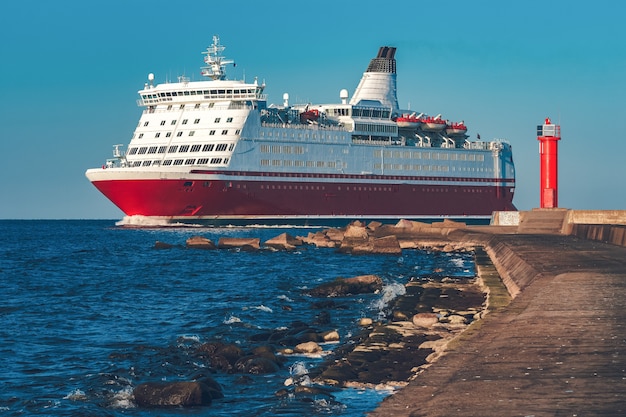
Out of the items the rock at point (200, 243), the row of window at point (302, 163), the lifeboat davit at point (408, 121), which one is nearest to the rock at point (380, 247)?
the rock at point (200, 243)

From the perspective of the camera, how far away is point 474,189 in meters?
82.3

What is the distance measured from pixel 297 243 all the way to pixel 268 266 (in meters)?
11.8

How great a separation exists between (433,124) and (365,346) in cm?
6908

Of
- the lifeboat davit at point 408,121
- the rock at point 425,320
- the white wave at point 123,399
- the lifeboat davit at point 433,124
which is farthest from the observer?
the lifeboat davit at point 433,124

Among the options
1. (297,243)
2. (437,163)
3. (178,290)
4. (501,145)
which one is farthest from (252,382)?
(501,145)

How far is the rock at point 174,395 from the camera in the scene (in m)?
10.7

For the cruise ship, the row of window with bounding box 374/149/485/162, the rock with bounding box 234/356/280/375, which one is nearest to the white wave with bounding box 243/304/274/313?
the rock with bounding box 234/356/280/375

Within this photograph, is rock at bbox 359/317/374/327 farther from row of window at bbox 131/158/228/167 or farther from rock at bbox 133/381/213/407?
row of window at bbox 131/158/228/167

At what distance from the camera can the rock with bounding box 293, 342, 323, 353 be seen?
14.3 meters

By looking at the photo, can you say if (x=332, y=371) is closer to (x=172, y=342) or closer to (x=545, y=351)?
(x=545, y=351)

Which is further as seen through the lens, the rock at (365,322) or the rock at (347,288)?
the rock at (347,288)

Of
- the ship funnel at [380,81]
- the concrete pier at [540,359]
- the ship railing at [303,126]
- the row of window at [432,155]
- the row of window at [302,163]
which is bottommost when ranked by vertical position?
the concrete pier at [540,359]

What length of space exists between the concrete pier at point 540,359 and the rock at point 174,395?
8.52 feet

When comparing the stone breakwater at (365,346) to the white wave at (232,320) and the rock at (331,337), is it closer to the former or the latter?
the rock at (331,337)
